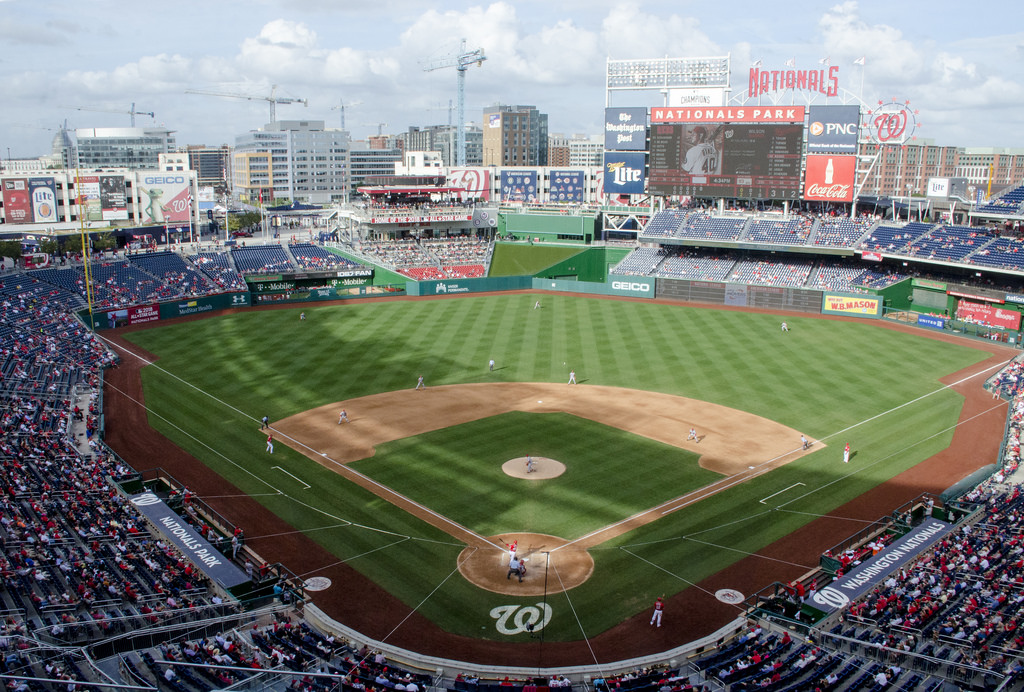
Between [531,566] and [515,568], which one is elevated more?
[515,568]

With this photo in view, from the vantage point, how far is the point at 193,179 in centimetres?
7788

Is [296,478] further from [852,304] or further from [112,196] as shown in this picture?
[112,196]

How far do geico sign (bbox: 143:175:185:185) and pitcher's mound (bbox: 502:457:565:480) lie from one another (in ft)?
192

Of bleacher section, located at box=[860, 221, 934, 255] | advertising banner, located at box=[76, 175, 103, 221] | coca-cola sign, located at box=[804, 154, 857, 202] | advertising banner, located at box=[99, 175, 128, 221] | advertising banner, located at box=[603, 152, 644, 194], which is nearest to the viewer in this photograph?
bleacher section, located at box=[860, 221, 934, 255]

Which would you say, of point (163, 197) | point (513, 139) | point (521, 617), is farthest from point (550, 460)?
point (513, 139)

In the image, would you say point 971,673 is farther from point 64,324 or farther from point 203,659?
point 64,324

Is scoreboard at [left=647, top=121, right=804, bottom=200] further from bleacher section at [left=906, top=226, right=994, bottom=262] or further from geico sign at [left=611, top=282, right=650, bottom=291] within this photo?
bleacher section at [left=906, top=226, right=994, bottom=262]

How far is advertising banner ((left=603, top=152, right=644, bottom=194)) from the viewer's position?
6925cm

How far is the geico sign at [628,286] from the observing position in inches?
2594

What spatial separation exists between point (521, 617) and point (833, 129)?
173ft

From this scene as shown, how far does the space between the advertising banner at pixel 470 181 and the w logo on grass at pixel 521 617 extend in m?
71.1

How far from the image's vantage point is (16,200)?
6800cm

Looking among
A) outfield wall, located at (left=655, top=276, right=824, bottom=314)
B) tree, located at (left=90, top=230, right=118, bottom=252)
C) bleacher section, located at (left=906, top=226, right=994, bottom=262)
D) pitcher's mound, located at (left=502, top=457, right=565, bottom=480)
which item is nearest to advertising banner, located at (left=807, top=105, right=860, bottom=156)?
bleacher section, located at (left=906, top=226, right=994, bottom=262)

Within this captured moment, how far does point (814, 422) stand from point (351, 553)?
73.9ft
